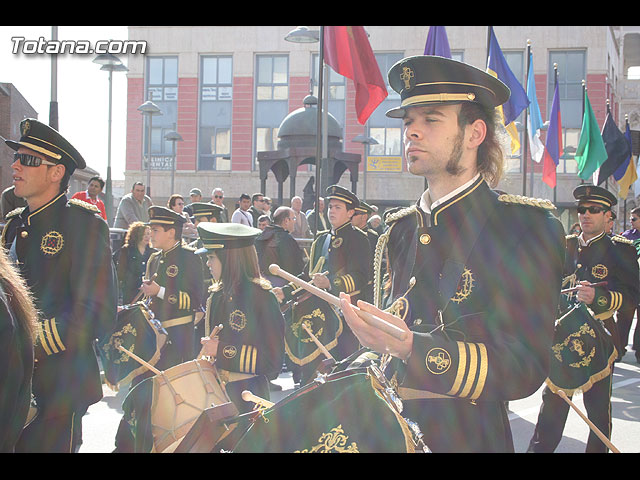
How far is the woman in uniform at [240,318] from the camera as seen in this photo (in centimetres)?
558

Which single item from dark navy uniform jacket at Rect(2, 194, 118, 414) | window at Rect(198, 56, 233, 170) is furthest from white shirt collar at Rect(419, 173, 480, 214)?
window at Rect(198, 56, 233, 170)

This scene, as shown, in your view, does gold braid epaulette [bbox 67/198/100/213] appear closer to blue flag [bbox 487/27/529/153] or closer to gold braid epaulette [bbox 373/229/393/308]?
gold braid epaulette [bbox 373/229/393/308]

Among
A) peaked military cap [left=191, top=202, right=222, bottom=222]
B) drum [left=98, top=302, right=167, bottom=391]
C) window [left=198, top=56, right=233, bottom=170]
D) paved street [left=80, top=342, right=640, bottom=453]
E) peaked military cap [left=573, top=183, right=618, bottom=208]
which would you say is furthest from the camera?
window [left=198, top=56, right=233, bottom=170]

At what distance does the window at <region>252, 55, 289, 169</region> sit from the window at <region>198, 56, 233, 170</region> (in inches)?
64.3

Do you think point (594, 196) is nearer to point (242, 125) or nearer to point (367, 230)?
point (367, 230)

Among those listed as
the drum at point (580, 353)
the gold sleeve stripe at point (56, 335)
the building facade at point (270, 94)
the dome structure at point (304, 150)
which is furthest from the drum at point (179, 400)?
the building facade at point (270, 94)

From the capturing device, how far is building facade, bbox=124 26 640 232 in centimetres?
4034

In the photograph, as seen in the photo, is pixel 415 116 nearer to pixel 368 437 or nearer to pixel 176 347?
pixel 368 437

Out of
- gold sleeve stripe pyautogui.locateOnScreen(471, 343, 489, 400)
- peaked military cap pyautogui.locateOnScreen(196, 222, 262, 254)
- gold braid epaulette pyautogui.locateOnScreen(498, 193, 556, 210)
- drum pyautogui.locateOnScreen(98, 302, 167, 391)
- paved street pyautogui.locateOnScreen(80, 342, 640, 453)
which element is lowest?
paved street pyautogui.locateOnScreen(80, 342, 640, 453)

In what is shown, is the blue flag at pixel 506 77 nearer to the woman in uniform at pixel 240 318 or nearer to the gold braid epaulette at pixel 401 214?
the woman in uniform at pixel 240 318

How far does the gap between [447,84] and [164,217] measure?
19.0 feet

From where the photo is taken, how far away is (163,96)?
4381 cm
